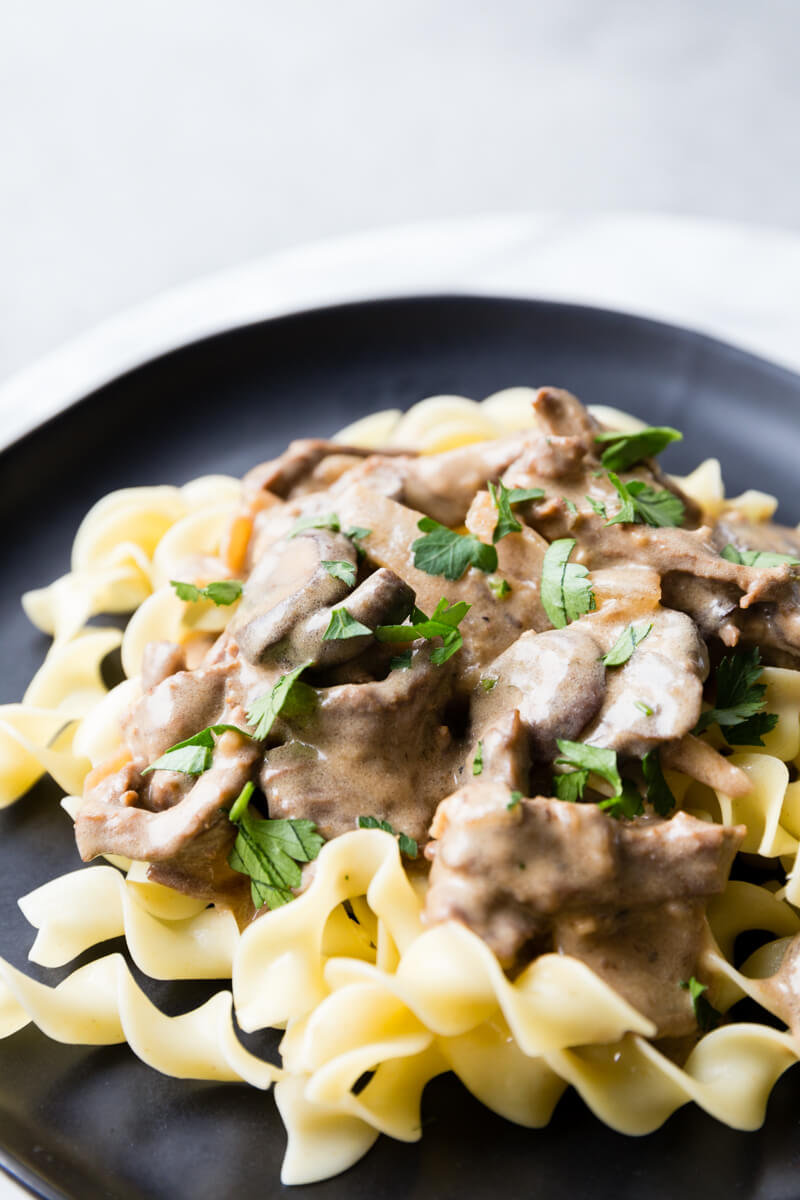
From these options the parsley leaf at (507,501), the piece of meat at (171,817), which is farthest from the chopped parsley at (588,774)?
the piece of meat at (171,817)

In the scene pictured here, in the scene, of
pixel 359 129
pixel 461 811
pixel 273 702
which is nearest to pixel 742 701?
pixel 461 811

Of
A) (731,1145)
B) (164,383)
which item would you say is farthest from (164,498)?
(731,1145)

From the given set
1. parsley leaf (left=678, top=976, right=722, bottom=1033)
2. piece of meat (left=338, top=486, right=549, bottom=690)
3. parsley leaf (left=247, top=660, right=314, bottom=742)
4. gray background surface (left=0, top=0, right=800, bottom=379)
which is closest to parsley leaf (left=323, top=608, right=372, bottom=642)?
parsley leaf (left=247, top=660, right=314, bottom=742)

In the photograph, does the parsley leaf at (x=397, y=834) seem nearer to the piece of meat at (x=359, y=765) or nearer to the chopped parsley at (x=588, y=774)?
the piece of meat at (x=359, y=765)

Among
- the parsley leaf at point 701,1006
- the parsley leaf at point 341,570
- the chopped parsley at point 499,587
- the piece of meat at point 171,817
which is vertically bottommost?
the parsley leaf at point 701,1006

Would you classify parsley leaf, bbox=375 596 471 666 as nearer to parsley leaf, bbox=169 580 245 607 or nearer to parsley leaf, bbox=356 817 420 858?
parsley leaf, bbox=356 817 420 858

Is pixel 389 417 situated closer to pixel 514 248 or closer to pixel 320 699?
pixel 514 248
